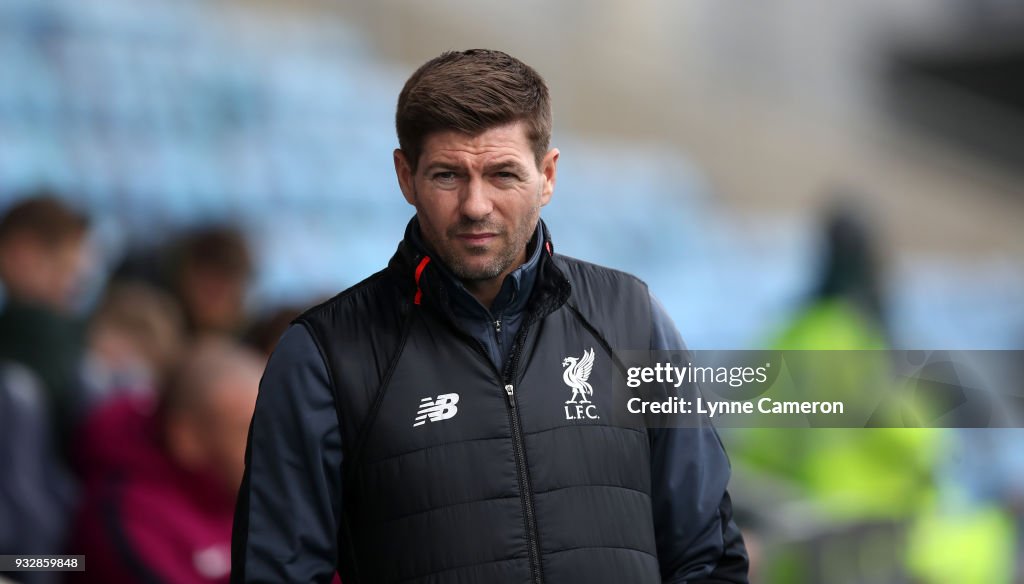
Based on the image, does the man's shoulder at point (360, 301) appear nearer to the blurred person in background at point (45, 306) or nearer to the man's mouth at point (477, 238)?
the man's mouth at point (477, 238)

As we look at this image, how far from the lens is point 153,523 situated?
6.49 ft

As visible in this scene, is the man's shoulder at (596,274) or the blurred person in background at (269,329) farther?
the blurred person in background at (269,329)

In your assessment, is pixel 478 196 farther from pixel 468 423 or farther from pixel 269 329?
pixel 269 329

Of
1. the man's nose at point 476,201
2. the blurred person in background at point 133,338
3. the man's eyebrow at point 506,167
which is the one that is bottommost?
the man's nose at point 476,201

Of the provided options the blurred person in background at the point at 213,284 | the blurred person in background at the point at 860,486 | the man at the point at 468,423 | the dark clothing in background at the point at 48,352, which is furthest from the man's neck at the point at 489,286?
the blurred person in background at the point at 213,284

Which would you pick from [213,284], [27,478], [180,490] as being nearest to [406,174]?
[180,490]

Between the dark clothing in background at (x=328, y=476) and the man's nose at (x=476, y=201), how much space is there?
0.07 m

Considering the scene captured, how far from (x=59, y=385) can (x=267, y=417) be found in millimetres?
1703

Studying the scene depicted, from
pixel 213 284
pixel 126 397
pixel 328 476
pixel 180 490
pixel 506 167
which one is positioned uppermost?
pixel 213 284

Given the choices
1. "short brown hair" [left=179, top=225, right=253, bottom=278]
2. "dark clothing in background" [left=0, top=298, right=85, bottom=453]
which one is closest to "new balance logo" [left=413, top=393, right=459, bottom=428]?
"dark clothing in background" [left=0, top=298, right=85, bottom=453]

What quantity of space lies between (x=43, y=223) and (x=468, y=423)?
6.39ft

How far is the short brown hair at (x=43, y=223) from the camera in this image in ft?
9.05

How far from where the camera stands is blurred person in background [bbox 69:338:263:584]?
1.97 meters

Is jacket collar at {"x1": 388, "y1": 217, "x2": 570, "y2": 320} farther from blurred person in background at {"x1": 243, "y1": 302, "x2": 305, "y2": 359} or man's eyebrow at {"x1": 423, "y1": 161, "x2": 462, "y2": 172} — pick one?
blurred person in background at {"x1": 243, "y1": 302, "x2": 305, "y2": 359}
